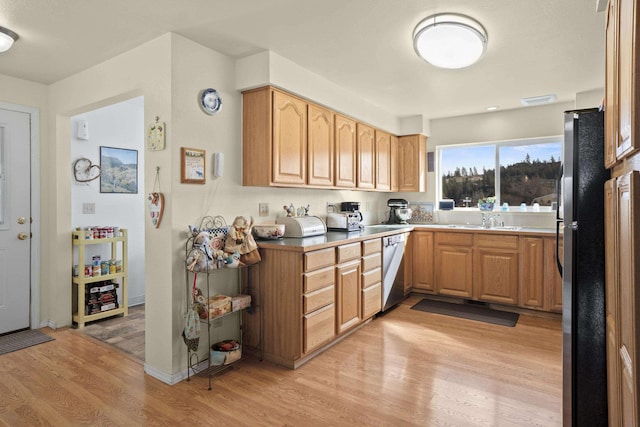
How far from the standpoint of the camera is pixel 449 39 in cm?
242

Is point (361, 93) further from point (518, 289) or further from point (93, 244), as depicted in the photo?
point (93, 244)

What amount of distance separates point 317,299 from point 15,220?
288 cm

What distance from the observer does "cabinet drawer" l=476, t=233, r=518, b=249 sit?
4.06 metres

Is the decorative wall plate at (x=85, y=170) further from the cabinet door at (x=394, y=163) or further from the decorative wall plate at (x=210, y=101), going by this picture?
the cabinet door at (x=394, y=163)

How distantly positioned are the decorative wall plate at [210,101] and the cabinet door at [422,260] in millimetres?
2857

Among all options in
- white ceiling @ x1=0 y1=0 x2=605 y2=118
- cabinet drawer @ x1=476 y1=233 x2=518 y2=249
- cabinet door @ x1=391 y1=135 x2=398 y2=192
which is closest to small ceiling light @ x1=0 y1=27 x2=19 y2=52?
white ceiling @ x1=0 y1=0 x2=605 y2=118

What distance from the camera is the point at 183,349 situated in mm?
2615

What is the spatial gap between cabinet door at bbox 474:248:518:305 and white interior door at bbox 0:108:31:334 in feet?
15.0

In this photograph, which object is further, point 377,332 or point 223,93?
point 377,332

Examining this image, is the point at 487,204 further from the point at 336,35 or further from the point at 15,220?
the point at 15,220

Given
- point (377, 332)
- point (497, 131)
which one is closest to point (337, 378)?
point (377, 332)

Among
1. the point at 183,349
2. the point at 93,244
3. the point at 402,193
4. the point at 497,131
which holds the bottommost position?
the point at 183,349

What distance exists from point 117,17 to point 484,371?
3.38 metres

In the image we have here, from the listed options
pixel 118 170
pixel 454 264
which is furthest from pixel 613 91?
pixel 118 170
